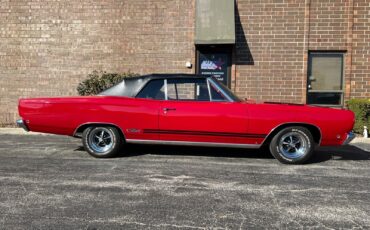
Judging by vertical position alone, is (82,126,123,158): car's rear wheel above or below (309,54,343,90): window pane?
below

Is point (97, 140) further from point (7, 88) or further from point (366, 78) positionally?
point (366, 78)

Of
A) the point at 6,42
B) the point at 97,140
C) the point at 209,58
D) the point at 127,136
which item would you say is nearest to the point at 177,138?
the point at 127,136

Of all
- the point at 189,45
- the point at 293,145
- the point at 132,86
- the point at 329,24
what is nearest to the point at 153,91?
the point at 132,86

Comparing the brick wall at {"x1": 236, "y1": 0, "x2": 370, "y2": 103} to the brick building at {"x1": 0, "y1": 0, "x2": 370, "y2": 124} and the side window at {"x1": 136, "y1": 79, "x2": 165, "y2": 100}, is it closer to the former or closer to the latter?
the brick building at {"x1": 0, "y1": 0, "x2": 370, "y2": 124}

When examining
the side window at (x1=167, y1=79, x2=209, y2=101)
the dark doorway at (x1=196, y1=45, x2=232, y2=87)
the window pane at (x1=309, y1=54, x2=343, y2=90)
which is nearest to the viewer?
the side window at (x1=167, y1=79, x2=209, y2=101)

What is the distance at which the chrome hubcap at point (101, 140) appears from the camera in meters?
7.09

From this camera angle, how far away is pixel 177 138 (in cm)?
692

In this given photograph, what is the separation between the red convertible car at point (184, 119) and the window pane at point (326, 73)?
520cm

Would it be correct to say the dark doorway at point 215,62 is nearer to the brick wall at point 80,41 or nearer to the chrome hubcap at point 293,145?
the brick wall at point 80,41

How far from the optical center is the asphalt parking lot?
13.4ft

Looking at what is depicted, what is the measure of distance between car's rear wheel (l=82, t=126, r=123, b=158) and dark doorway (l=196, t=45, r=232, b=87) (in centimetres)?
535

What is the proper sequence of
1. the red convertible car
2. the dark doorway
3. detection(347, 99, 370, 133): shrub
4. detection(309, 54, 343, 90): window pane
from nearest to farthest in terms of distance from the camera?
the red convertible car
detection(347, 99, 370, 133): shrub
detection(309, 54, 343, 90): window pane
the dark doorway

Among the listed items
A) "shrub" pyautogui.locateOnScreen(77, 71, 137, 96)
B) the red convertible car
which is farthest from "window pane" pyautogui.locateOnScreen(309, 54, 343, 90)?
"shrub" pyautogui.locateOnScreen(77, 71, 137, 96)

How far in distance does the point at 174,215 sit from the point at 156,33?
27.9ft
